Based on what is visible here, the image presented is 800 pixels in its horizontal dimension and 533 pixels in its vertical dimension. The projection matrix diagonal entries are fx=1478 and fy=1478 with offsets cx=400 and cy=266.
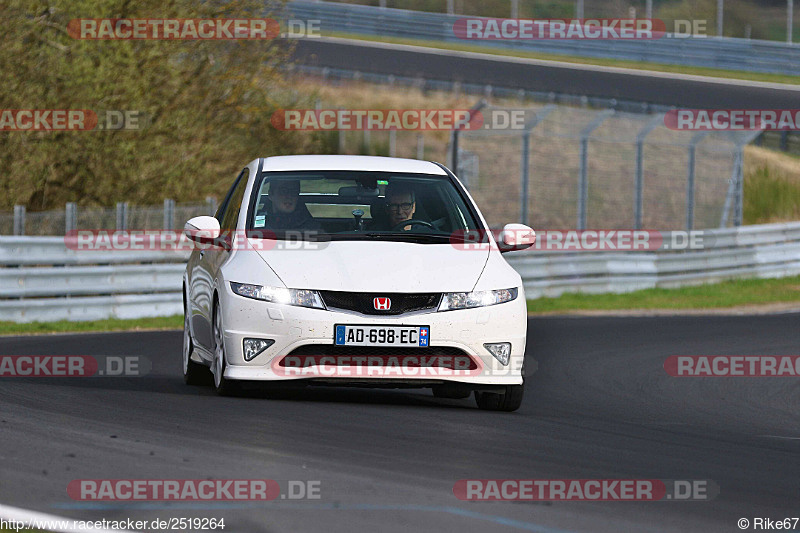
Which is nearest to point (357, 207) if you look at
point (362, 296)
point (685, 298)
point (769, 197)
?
point (362, 296)

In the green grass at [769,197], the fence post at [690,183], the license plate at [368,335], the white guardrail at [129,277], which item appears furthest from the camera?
the green grass at [769,197]

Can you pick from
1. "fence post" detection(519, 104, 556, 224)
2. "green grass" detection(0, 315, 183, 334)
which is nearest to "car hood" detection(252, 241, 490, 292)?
"green grass" detection(0, 315, 183, 334)

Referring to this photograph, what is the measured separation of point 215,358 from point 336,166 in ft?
5.23

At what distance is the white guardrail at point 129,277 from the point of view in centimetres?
1750

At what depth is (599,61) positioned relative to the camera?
44875 mm

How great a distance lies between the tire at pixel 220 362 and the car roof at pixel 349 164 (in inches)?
48.4

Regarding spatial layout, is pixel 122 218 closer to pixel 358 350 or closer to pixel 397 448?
pixel 358 350

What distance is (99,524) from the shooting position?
17.5ft

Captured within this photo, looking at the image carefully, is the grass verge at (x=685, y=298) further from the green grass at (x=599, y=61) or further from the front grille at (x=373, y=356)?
the green grass at (x=599, y=61)

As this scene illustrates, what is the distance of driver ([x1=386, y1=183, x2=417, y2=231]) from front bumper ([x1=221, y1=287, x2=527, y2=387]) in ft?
3.33

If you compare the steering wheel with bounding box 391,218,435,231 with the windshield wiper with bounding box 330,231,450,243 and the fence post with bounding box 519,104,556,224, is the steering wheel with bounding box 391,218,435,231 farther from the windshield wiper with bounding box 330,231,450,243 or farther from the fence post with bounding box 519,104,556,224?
the fence post with bounding box 519,104,556,224

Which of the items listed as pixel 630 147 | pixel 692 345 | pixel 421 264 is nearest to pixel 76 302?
pixel 692 345

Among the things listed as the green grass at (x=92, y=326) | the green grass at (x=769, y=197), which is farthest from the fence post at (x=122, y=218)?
the green grass at (x=769, y=197)

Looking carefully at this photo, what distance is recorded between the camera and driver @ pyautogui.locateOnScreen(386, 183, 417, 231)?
9.64 m
